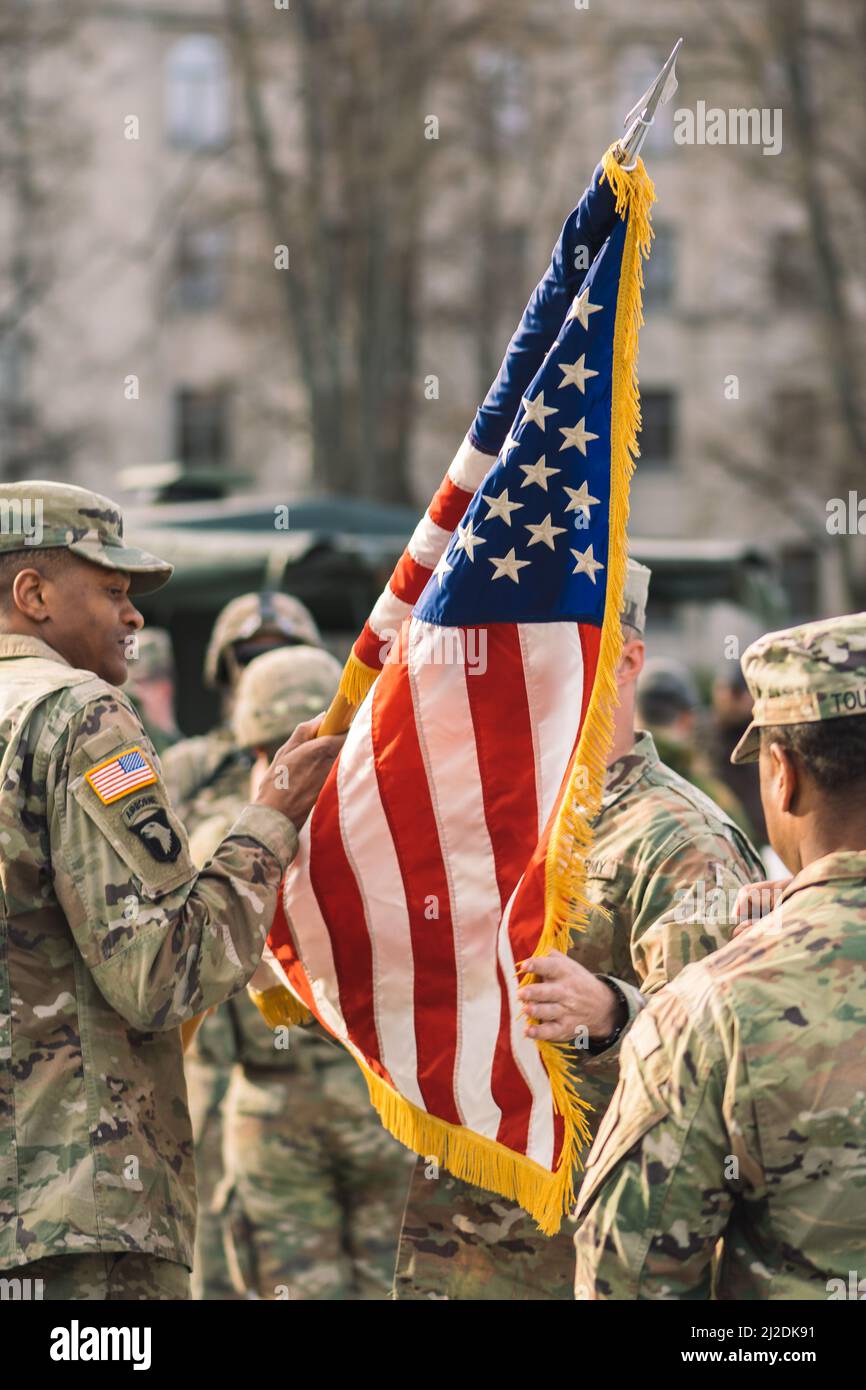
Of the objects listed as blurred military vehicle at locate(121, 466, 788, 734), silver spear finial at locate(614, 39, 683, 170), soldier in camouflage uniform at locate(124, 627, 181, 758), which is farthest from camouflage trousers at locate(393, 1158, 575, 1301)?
blurred military vehicle at locate(121, 466, 788, 734)

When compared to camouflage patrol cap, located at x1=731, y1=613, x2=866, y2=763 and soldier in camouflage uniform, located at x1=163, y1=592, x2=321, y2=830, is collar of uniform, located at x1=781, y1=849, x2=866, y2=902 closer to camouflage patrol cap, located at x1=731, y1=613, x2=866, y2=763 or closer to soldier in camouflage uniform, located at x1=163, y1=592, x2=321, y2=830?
camouflage patrol cap, located at x1=731, y1=613, x2=866, y2=763

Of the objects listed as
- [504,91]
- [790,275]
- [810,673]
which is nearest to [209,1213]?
[810,673]

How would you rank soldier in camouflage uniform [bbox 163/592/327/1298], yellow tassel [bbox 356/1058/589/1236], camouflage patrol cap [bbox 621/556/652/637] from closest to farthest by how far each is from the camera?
yellow tassel [bbox 356/1058/589/1236]
camouflage patrol cap [bbox 621/556/652/637]
soldier in camouflage uniform [bbox 163/592/327/1298]

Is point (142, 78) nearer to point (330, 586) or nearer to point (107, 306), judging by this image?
point (107, 306)

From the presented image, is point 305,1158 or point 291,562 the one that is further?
point 291,562

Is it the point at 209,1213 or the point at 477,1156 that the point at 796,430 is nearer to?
the point at 209,1213

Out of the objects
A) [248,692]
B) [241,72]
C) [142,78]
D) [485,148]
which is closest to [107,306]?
[142,78]

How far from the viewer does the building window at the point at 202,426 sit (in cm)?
3828

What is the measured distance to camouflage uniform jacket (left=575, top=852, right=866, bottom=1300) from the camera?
2.56 m

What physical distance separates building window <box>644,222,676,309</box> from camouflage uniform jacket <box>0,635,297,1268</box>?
3657cm

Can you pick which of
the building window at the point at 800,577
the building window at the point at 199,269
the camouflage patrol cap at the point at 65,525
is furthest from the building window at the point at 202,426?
the camouflage patrol cap at the point at 65,525

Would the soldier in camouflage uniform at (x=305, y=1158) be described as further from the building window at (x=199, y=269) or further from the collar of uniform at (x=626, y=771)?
the building window at (x=199, y=269)

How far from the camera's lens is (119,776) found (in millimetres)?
3219

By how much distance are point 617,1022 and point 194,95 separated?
36.3 meters
